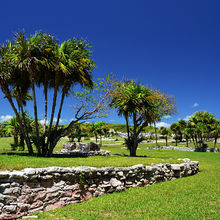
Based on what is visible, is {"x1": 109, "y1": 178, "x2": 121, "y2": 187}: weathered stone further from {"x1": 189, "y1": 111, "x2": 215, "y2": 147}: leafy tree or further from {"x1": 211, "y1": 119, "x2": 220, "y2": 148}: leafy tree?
{"x1": 211, "y1": 119, "x2": 220, "y2": 148}: leafy tree

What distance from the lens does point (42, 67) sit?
1276 cm

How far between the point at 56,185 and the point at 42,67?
871 cm

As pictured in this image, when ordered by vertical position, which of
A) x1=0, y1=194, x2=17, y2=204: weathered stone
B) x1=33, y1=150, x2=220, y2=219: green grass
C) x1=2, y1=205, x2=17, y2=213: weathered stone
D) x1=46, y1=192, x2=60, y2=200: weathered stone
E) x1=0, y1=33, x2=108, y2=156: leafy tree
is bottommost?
x1=33, y1=150, x2=220, y2=219: green grass

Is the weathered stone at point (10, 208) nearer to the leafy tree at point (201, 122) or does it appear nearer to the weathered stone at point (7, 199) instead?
the weathered stone at point (7, 199)

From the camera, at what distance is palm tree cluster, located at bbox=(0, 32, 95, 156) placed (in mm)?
11797

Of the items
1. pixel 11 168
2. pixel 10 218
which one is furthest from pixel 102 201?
pixel 11 168

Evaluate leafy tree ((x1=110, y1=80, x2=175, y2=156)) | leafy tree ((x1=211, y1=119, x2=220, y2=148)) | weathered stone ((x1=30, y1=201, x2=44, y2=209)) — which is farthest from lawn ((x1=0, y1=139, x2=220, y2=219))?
leafy tree ((x1=211, y1=119, x2=220, y2=148))

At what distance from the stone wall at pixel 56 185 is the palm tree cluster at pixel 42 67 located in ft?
21.1

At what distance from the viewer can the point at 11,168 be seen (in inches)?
255

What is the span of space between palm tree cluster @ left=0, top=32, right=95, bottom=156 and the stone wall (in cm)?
643

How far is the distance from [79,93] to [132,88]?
511cm

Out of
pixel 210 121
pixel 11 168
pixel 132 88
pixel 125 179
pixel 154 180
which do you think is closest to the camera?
pixel 11 168

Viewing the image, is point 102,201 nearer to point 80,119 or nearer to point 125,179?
point 125,179

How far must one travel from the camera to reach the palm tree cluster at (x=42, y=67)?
1180 centimetres
